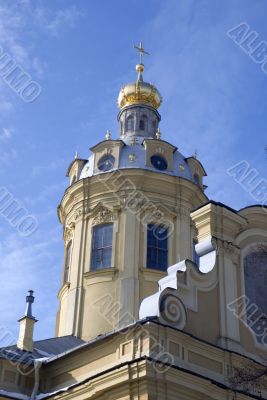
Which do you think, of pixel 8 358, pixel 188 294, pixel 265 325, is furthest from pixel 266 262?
pixel 8 358

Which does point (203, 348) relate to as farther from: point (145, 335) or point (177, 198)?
point (177, 198)

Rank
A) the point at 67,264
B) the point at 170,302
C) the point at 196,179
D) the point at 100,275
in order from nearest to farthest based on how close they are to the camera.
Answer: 1. the point at 170,302
2. the point at 100,275
3. the point at 67,264
4. the point at 196,179

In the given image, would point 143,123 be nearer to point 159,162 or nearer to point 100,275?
point 159,162

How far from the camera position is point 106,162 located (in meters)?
23.7

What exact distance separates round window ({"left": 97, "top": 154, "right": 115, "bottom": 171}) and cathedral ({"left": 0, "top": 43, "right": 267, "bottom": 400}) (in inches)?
1.8

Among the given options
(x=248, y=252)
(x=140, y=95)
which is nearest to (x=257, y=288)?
(x=248, y=252)

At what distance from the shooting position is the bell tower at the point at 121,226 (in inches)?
818

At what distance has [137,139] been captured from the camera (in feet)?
80.7

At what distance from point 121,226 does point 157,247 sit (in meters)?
1.27

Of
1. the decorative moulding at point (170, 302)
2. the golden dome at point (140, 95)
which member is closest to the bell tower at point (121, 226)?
the golden dome at point (140, 95)

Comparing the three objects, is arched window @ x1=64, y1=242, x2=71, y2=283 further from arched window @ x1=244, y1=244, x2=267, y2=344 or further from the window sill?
arched window @ x1=244, y1=244, x2=267, y2=344

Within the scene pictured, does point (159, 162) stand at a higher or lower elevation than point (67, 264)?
higher

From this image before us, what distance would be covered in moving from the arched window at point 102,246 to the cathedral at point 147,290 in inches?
1.3

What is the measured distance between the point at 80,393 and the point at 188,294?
9.76ft
